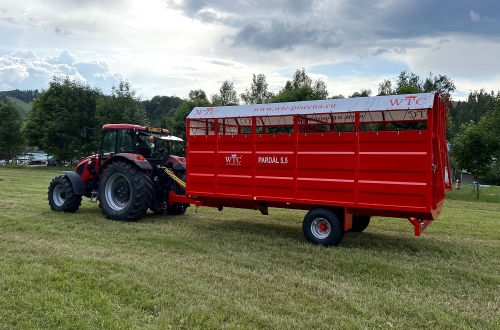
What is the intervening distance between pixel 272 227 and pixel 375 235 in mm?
2193

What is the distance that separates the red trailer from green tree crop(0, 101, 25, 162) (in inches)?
1693

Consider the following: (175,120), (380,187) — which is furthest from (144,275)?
(175,120)

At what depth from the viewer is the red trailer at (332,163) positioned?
639cm

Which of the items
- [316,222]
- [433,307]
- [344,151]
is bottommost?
[433,307]

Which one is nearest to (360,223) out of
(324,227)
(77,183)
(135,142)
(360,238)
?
(360,238)

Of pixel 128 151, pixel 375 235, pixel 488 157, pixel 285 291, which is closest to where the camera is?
pixel 285 291

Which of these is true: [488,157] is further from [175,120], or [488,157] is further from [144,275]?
[175,120]

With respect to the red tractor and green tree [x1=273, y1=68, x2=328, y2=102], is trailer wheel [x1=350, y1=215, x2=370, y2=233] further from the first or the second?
green tree [x1=273, y1=68, x2=328, y2=102]

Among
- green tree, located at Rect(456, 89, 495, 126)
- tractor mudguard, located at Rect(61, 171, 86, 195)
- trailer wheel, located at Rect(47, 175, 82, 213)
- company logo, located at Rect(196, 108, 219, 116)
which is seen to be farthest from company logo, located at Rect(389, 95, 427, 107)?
green tree, located at Rect(456, 89, 495, 126)

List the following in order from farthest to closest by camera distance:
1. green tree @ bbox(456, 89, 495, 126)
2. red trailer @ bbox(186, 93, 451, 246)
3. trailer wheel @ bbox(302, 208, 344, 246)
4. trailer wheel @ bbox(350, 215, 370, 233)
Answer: green tree @ bbox(456, 89, 495, 126) < trailer wheel @ bbox(350, 215, 370, 233) < trailer wheel @ bbox(302, 208, 344, 246) < red trailer @ bbox(186, 93, 451, 246)

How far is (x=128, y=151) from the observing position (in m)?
10.1

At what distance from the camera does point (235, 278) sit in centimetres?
523

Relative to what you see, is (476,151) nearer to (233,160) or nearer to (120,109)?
(233,160)

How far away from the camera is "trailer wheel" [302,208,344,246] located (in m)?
7.07
